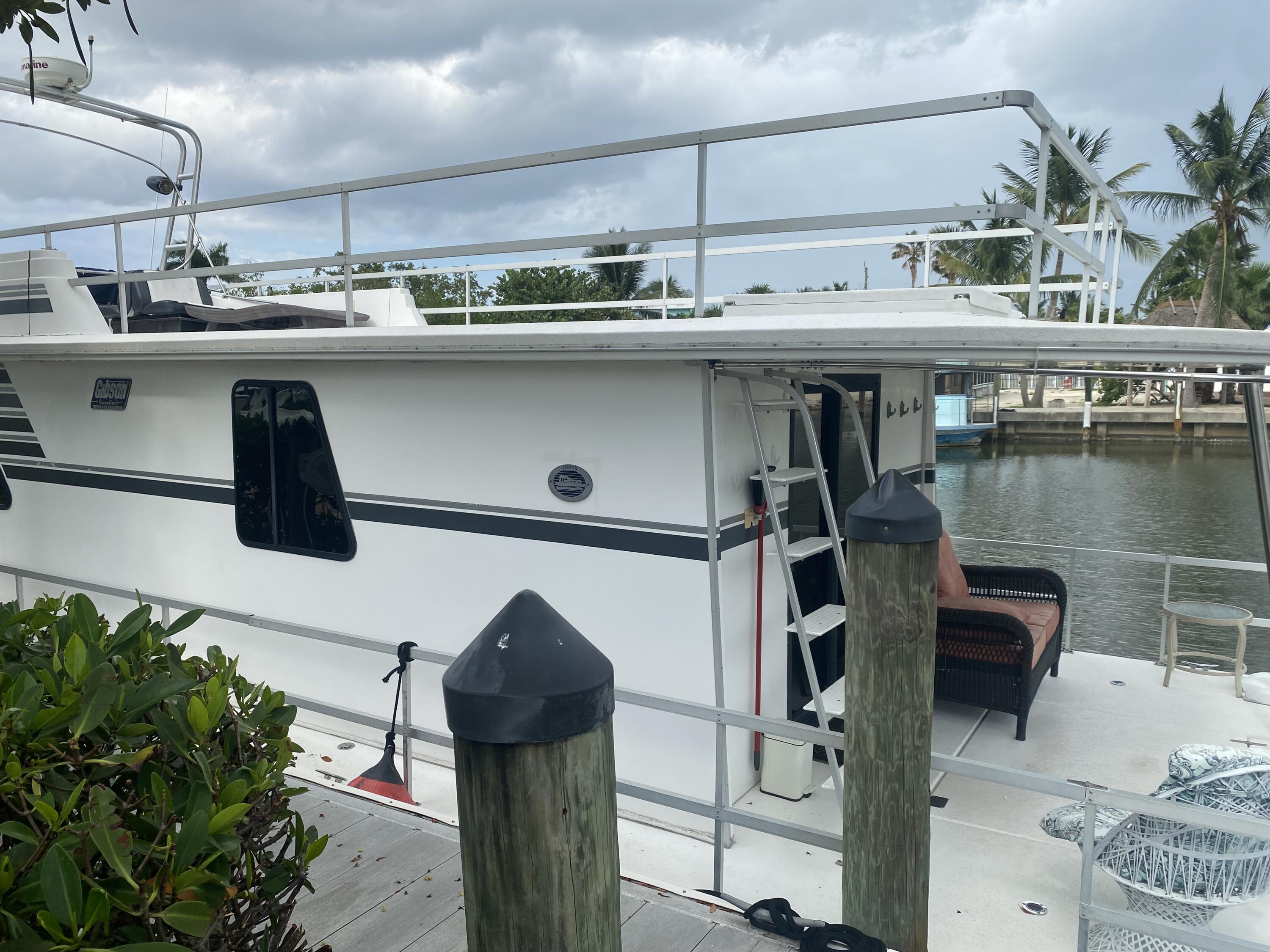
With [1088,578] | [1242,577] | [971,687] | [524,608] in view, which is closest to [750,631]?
[971,687]

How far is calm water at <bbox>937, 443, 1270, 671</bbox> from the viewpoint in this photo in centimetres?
1070

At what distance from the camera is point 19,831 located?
4.67 ft

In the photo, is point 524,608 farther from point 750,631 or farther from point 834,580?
point 834,580

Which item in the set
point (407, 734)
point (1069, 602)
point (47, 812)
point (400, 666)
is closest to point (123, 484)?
point (400, 666)

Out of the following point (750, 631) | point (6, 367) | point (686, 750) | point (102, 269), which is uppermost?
point (102, 269)

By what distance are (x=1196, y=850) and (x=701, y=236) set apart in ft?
9.18

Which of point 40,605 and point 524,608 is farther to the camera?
point 40,605

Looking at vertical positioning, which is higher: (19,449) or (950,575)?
(19,449)

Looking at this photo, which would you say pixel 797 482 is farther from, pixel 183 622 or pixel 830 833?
pixel 183 622

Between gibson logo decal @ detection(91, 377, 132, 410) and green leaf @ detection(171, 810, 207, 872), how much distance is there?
5103 millimetres

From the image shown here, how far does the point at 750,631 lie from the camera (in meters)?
4.38

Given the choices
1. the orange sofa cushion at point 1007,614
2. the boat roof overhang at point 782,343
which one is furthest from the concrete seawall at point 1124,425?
the boat roof overhang at point 782,343

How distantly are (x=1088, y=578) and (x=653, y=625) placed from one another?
1060 cm

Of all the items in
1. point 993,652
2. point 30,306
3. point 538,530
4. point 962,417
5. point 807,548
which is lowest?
point 962,417
